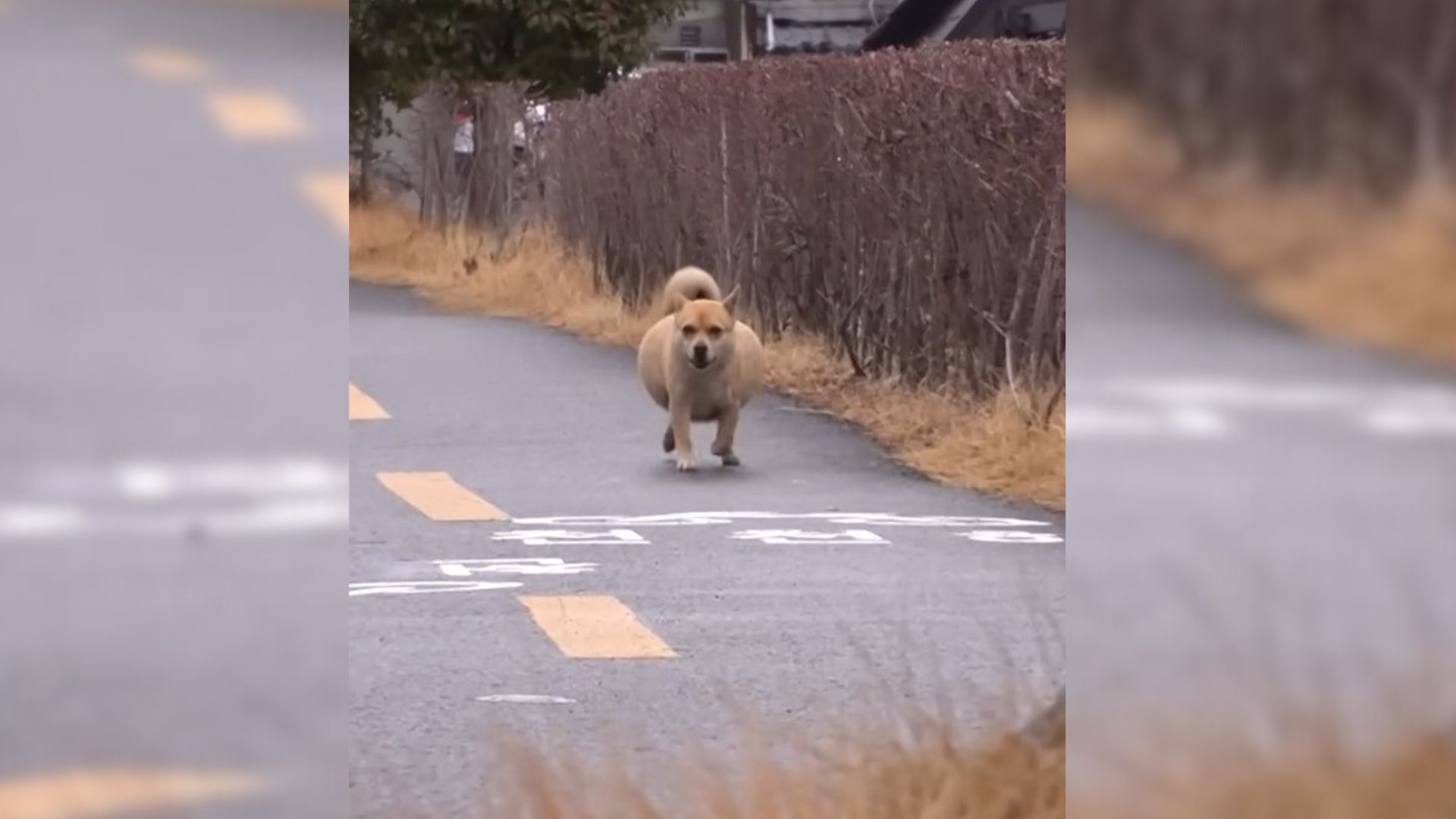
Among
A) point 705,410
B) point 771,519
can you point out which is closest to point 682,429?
point 705,410

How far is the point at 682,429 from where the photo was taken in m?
11.1

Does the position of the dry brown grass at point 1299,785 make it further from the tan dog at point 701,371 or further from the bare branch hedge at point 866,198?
the tan dog at point 701,371

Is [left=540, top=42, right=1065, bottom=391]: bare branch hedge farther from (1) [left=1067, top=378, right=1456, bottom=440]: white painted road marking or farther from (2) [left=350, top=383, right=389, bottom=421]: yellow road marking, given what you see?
(1) [left=1067, top=378, right=1456, bottom=440]: white painted road marking

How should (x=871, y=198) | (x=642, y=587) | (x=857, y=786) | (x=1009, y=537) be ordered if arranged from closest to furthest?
(x=857, y=786) < (x=642, y=587) < (x=1009, y=537) < (x=871, y=198)

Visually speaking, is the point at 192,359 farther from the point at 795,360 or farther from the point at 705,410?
the point at 795,360

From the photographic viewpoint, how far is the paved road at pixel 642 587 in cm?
625

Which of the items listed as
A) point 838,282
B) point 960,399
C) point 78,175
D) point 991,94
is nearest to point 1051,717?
point 78,175

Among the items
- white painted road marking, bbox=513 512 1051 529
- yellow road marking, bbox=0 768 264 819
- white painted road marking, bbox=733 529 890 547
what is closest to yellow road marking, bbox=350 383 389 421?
white painted road marking, bbox=513 512 1051 529

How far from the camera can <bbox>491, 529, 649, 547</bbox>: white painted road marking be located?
30.1 feet

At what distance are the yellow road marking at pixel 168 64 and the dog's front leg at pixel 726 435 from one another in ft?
27.0

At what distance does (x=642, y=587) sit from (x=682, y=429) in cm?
276

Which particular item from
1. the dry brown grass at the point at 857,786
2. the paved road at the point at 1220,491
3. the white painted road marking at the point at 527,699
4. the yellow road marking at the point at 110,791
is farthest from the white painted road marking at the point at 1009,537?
the yellow road marking at the point at 110,791

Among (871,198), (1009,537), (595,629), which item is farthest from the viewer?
(871,198)

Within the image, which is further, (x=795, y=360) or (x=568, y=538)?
(x=795, y=360)
